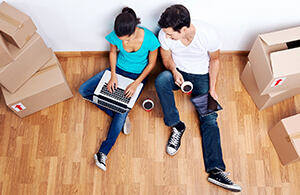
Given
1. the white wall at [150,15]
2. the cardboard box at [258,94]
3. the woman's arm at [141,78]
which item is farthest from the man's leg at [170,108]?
the cardboard box at [258,94]

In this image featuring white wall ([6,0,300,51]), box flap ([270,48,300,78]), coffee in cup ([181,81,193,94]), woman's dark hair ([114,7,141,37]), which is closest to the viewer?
woman's dark hair ([114,7,141,37])

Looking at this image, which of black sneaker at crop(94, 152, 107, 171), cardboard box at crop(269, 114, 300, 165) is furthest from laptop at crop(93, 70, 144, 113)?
cardboard box at crop(269, 114, 300, 165)

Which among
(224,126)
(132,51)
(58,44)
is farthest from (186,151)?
(58,44)

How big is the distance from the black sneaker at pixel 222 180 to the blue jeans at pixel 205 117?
0.13 ft

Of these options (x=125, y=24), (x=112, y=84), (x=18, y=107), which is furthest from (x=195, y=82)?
(x=18, y=107)

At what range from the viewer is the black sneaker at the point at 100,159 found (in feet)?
6.76

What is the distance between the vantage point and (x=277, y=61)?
177cm

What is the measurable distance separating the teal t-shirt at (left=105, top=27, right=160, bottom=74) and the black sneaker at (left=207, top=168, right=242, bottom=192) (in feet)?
3.04

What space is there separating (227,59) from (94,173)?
4.66 ft

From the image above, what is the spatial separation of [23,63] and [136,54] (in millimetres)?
774

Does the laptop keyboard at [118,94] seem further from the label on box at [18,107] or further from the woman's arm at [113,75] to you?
the label on box at [18,107]

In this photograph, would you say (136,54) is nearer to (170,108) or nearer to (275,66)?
(170,108)

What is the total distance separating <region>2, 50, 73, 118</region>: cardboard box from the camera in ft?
6.68

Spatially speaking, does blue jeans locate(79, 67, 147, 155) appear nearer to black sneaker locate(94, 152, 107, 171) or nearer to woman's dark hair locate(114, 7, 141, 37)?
black sneaker locate(94, 152, 107, 171)
